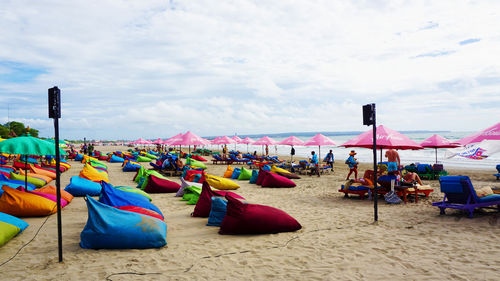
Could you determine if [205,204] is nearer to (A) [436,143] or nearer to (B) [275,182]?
(B) [275,182]

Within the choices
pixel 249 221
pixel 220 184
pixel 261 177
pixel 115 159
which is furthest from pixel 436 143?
pixel 115 159

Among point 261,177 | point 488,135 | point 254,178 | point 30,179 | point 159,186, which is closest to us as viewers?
point 488,135

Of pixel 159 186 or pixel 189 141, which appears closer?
pixel 159 186

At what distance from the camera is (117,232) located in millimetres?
4750

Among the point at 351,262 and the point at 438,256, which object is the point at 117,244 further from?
the point at 438,256

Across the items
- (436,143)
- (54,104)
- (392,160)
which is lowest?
(392,160)

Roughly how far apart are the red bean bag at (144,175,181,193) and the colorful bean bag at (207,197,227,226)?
4993 mm

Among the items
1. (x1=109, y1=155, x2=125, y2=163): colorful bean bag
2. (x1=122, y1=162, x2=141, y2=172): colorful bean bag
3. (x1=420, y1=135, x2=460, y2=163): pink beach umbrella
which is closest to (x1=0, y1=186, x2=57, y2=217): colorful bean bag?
(x1=122, y1=162, x2=141, y2=172): colorful bean bag

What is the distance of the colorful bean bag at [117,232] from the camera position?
15.6 feet

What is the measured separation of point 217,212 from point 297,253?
2153 mm

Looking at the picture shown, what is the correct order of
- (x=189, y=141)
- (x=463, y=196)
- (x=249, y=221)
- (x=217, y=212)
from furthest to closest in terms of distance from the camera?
(x=189, y=141) → (x=463, y=196) → (x=217, y=212) → (x=249, y=221)

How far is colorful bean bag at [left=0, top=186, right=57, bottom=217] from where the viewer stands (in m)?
6.73

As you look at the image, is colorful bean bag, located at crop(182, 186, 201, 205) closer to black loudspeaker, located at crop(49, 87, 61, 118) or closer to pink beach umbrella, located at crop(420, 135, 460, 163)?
black loudspeaker, located at crop(49, 87, 61, 118)

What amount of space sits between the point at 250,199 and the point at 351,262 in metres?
5.59
